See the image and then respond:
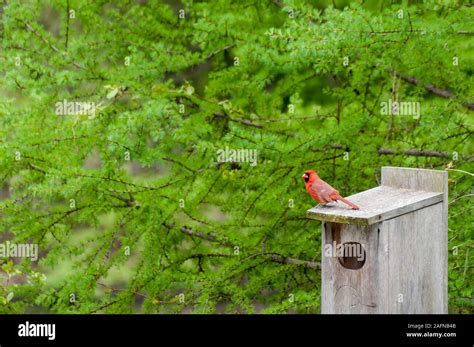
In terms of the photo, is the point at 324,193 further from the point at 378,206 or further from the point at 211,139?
the point at 211,139

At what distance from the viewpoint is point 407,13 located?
4242 mm

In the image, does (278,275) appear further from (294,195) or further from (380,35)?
(380,35)

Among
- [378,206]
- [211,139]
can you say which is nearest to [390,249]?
[378,206]

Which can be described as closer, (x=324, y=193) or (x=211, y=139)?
(x=324, y=193)

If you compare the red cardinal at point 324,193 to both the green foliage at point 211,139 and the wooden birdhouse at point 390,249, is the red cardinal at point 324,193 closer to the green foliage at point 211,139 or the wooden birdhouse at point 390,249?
the wooden birdhouse at point 390,249

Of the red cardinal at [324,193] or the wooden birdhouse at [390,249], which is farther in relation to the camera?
the red cardinal at [324,193]

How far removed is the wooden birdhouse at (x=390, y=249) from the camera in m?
Result: 3.58

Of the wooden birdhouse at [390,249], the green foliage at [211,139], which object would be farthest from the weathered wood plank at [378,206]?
the green foliage at [211,139]

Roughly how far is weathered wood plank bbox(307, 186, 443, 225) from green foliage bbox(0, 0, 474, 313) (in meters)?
0.62

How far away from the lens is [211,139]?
517cm

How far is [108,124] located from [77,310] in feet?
3.30

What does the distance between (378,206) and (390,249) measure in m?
0.18

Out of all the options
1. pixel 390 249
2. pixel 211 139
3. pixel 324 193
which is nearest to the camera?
pixel 390 249

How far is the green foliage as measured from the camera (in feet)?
14.7
